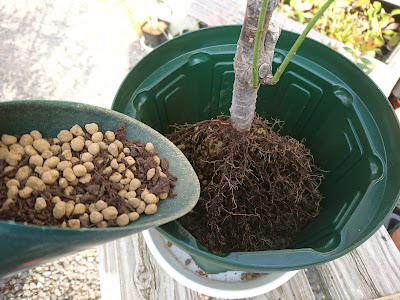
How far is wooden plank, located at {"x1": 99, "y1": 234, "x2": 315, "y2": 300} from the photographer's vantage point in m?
0.86

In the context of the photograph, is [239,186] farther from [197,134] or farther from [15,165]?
[15,165]

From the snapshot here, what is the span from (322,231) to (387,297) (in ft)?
1.14

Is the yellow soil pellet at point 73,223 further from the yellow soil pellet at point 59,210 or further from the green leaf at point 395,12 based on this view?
the green leaf at point 395,12

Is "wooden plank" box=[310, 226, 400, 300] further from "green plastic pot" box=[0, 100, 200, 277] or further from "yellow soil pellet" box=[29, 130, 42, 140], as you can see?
"yellow soil pellet" box=[29, 130, 42, 140]

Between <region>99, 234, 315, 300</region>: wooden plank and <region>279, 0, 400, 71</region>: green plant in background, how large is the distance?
1.17 meters

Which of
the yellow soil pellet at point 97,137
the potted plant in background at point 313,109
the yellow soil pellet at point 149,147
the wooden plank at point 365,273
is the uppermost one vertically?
the potted plant in background at point 313,109

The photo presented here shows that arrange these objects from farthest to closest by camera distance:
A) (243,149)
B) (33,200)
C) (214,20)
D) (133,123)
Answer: (214,20) < (243,149) < (133,123) < (33,200)

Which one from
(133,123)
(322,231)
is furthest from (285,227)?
(133,123)

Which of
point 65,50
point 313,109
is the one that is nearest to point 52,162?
point 313,109

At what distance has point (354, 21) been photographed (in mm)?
1631

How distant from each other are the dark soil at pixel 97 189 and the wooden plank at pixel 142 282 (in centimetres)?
40

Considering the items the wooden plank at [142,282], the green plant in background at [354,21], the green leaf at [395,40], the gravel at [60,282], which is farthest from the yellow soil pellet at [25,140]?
the green leaf at [395,40]

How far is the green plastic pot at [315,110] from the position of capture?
62 centimetres

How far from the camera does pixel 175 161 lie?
2.08 feet
